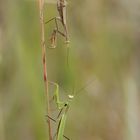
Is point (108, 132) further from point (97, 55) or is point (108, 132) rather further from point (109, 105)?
point (97, 55)

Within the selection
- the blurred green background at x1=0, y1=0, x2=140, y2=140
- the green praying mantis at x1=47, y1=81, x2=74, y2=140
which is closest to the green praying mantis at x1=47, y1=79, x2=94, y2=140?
the green praying mantis at x1=47, y1=81, x2=74, y2=140

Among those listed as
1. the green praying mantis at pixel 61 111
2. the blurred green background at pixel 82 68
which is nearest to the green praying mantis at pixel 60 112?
the green praying mantis at pixel 61 111

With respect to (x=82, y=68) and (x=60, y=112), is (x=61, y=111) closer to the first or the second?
(x=60, y=112)

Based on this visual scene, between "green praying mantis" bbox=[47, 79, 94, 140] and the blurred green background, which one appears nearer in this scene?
"green praying mantis" bbox=[47, 79, 94, 140]

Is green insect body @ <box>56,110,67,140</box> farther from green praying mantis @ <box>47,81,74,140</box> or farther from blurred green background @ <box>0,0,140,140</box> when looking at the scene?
blurred green background @ <box>0,0,140,140</box>

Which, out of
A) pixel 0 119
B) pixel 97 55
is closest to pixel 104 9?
pixel 97 55

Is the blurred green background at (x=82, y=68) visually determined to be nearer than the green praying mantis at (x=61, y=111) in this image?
No

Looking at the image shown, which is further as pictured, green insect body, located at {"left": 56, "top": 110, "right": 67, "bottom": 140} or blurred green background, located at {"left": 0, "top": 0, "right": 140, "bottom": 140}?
blurred green background, located at {"left": 0, "top": 0, "right": 140, "bottom": 140}

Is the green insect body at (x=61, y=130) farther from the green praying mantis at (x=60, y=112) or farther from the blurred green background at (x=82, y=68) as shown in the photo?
the blurred green background at (x=82, y=68)

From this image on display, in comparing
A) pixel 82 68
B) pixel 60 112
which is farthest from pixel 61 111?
pixel 82 68
